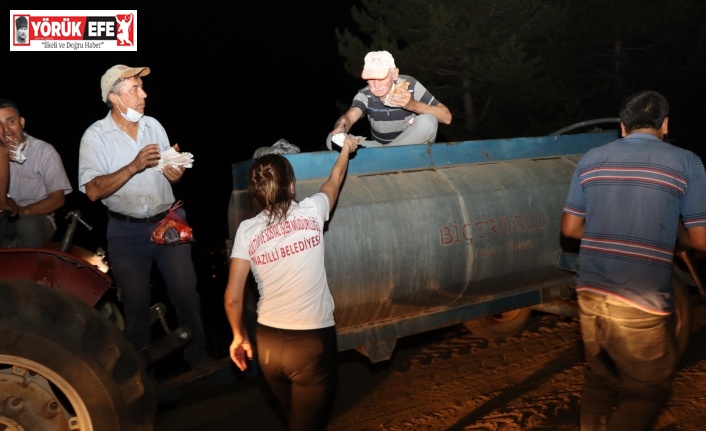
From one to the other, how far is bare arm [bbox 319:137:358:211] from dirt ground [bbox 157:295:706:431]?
1392 mm

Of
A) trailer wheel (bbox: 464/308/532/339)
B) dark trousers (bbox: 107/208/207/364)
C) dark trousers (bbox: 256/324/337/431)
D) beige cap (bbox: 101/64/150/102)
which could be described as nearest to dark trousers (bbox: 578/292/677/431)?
dark trousers (bbox: 256/324/337/431)

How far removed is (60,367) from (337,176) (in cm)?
183

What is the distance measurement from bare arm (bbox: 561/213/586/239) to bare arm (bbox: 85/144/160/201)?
2.50m

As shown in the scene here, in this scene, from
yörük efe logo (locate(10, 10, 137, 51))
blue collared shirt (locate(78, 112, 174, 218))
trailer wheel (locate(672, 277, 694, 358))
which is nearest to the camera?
blue collared shirt (locate(78, 112, 174, 218))

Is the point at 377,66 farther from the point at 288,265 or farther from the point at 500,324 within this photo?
the point at 500,324

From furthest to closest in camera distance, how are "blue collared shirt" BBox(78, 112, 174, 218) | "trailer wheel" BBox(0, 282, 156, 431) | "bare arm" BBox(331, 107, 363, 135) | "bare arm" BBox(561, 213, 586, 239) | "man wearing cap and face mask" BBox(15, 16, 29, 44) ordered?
1. "man wearing cap and face mask" BBox(15, 16, 29, 44)
2. "bare arm" BBox(331, 107, 363, 135)
3. "blue collared shirt" BBox(78, 112, 174, 218)
4. "bare arm" BBox(561, 213, 586, 239)
5. "trailer wheel" BBox(0, 282, 156, 431)

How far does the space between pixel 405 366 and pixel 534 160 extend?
2275 mm

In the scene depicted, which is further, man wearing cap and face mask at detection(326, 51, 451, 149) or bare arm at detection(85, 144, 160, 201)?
man wearing cap and face mask at detection(326, 51, 451, 149)

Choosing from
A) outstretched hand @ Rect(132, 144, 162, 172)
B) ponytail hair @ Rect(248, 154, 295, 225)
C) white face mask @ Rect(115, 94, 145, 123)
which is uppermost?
white face mask @ Rect(115, 94, 145, 123)

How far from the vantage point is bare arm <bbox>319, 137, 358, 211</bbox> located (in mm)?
3828

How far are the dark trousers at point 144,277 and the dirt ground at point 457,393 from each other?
449 mm

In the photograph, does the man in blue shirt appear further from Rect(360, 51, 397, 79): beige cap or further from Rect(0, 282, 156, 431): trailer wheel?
Rect(0, 282, 156, 431): trailer wheel

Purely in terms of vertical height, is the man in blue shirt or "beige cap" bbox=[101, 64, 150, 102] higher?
"beige cap" bbox=[101, 64, 150, 102]

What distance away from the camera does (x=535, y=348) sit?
21.6 feet
